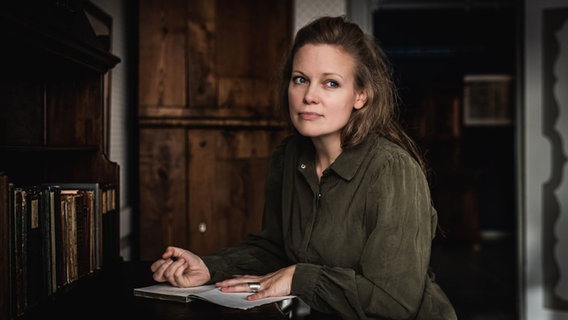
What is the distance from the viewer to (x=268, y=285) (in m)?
1.75

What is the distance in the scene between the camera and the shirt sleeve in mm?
1707

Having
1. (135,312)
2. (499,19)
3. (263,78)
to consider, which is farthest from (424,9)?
(135,312)

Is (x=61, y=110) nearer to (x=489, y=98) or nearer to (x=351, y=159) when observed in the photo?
(x=351, y=159)

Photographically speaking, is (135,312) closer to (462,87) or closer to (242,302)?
(242,302)

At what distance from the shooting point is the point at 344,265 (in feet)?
6.26

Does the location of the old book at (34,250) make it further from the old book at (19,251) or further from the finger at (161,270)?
the finger at (161,270)

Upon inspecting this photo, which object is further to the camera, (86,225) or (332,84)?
(86,225)

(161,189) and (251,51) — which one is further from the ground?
(251,51)

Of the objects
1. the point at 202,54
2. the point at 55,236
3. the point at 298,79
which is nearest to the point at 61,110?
the point at 55,236

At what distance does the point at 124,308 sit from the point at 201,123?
2043mm

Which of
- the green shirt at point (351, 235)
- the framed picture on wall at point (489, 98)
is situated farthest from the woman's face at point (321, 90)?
the framed picture on wall at point (489, 98)

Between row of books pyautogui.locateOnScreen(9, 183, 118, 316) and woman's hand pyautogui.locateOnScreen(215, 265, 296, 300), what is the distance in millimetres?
475

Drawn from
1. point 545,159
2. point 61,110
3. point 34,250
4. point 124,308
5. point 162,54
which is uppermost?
point 162,54

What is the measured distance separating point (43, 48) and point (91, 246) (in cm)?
70
